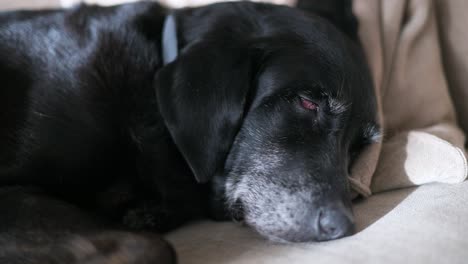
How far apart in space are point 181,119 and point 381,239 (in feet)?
2.07

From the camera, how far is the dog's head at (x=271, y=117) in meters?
1.31

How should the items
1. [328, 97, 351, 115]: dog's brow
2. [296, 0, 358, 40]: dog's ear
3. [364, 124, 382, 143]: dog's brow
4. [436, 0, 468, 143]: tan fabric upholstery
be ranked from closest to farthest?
[328, 97, 351, 115]: dog's brow → [364, 124, 382, 143]: dog's brow → [296, 0, 358, 40]: dog's ear → [436, 0, 468, 143]: tan fabric upholstery

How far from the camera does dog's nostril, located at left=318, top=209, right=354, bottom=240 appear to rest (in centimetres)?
123

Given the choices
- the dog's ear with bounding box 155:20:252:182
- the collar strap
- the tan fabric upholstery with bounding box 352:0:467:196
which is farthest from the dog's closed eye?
the tan fabric upholstery with bounding box 352:0:467:196

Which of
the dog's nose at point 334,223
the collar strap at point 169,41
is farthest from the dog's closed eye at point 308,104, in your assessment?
the collar strap at point 169,41

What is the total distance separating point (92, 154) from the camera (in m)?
1.40

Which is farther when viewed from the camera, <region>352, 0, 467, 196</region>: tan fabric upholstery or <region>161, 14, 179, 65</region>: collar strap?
<region>352, 0, 467, 196</region>: tan fabric upholstery

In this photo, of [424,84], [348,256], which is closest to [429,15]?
[424,84]

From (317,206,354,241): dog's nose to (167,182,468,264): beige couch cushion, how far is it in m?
0.02

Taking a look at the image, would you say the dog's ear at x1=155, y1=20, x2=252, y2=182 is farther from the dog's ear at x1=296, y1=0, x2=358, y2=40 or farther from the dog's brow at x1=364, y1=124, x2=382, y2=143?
the dog's ear at x1=296, y1=0, x2=358, y2=40

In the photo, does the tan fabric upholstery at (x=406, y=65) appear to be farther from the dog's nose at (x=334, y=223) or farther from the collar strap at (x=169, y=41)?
the collar strap at (x=169, y=41)

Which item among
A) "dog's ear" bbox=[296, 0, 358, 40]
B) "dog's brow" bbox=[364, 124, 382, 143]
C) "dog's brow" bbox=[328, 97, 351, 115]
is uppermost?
"dog's ear" bbox=[296, 0, 358, 40]

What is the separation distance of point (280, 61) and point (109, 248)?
72 cm

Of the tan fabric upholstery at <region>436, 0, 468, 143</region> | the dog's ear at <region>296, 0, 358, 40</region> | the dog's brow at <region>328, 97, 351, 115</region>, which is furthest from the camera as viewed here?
the tan fabric upholstery at <region>436, 0, 468, 143</region>
